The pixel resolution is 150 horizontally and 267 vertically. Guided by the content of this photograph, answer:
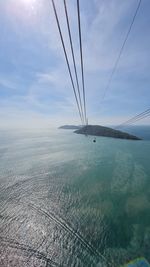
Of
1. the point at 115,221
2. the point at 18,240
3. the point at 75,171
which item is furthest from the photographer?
the point at 75,171

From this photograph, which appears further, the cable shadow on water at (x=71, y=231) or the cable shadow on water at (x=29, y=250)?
the cable shadow on water at (x=71, y=231)

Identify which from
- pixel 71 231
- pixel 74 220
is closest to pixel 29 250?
pixel 71 231

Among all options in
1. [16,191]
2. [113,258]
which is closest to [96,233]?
[113,258]

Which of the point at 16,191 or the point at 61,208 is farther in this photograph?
the point at 16,191

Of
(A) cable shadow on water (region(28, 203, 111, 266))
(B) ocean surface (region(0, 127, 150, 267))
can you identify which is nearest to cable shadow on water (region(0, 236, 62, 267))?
(B) ocean surface (region(0, 127, 150, 267))

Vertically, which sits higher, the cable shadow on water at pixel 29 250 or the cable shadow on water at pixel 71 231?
the cable shadow on water at pixel 71 231

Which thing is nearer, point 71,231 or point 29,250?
point 29,250

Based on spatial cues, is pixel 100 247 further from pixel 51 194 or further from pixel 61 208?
pixel 51 194

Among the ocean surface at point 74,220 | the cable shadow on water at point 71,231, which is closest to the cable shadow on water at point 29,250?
the ocean surface at point 74,220

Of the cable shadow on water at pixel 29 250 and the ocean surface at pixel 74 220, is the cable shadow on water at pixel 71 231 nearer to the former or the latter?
the ocean surface at pixel 74 220

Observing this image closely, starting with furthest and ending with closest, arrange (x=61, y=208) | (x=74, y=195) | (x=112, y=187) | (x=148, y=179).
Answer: (x=148, y=179)
(x=112, y=187)
(x=74, y=195)
(x=61, y=208)

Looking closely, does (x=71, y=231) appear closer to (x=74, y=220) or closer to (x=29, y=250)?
(x=74, y=220)
